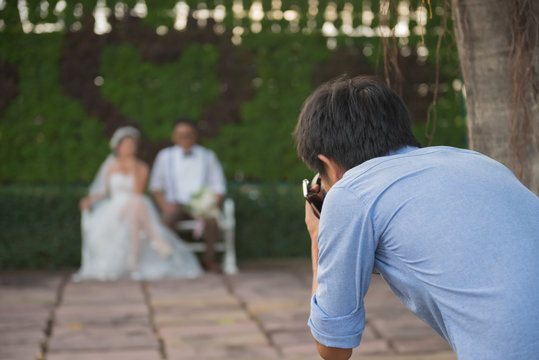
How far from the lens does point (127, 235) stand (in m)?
7.63

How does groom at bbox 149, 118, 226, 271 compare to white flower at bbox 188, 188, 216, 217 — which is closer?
white flower at bbox 188, 188, 216, 217

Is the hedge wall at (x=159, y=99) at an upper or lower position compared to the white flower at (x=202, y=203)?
upper

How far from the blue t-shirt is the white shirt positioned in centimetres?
630

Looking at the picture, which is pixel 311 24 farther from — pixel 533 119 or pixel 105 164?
pixel 533 119

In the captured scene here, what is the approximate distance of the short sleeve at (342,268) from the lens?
1.59m

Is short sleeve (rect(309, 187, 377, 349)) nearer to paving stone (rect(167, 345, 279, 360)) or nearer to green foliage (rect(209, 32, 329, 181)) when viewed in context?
paving stone (rect(167, 345, 279, 360))

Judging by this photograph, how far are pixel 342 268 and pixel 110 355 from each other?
3157mm

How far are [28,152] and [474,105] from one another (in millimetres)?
6556

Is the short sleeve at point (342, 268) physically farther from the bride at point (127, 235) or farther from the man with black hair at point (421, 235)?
the bride at point (127, 235)

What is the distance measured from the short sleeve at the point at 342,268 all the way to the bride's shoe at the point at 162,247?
5.85m

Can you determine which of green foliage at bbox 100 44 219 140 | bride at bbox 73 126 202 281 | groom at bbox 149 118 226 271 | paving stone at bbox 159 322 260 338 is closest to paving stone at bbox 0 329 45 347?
paving stone at bbox 159 322 260 338

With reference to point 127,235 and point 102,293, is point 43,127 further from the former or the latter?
point 102,293

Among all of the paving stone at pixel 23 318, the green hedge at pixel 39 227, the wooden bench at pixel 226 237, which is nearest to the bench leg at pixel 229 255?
the wooden bench at pixel 226 237

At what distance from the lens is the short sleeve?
1.59m
